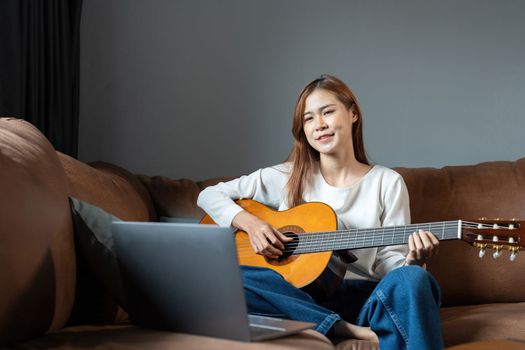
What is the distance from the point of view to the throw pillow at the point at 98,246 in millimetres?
1563

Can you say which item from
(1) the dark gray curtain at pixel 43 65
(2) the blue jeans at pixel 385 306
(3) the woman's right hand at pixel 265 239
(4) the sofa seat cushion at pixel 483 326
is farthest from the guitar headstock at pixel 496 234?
(1) the dark gray curtain at pixel 43 65

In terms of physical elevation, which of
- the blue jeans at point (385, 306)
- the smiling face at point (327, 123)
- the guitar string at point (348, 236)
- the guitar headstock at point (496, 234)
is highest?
the smiling face at point (327, 123)

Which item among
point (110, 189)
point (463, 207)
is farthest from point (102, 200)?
point (463, 207)

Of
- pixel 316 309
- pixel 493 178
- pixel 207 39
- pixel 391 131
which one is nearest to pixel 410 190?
pixel 493 178

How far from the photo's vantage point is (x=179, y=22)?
3043 mm

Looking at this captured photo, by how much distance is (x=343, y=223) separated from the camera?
2135mm

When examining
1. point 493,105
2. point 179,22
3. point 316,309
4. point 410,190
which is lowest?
point 316,309

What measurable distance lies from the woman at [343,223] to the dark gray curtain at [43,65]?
2.36 feet

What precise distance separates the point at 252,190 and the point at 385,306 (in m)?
0.71

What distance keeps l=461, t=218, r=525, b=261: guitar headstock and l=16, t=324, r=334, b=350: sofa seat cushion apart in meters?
0.54

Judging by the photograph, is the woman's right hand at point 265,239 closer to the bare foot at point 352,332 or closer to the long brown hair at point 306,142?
the long brown hair at point 306,142

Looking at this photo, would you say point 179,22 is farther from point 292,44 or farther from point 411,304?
point 411,304

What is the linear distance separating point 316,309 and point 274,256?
0.25 m

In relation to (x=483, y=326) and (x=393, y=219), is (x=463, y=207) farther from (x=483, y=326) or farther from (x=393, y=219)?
(x=483, y=326)
